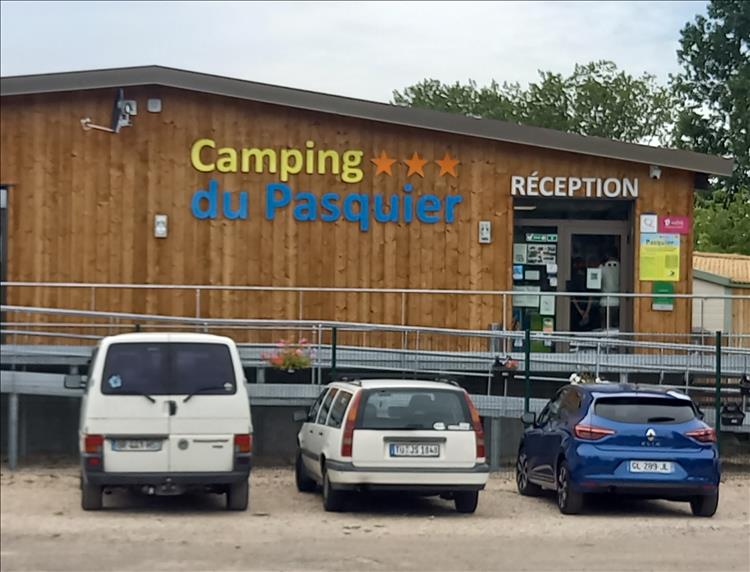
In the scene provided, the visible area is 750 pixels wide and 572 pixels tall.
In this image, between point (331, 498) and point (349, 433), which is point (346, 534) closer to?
point (331, 498)

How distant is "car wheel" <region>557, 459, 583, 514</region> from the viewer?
46.0ft

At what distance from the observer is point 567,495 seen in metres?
14.1

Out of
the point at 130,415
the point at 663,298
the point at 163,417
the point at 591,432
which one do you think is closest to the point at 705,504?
the point at 591,432

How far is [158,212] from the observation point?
2002 cm

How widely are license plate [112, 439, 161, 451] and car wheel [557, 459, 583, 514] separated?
4.62 meters

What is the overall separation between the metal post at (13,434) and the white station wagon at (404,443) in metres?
4.57

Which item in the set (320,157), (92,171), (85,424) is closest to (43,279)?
(92,171)

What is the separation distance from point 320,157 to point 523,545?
388 inches

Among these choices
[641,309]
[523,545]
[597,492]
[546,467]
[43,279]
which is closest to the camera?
[523,545]

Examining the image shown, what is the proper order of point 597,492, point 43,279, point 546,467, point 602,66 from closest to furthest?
point 597,492 < point 546,467 < point 43,279 < point 602,66

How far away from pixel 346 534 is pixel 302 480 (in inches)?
117

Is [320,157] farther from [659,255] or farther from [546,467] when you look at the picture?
[546,467]

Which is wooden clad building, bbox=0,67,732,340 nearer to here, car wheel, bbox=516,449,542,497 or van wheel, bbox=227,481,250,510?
car wheel, bbox=516,449,542,497

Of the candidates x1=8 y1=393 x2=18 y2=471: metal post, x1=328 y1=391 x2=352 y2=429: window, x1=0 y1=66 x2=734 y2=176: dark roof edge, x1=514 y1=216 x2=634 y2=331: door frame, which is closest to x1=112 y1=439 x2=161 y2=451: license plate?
x1=328 y1=391 x2=352 y2=429: window
